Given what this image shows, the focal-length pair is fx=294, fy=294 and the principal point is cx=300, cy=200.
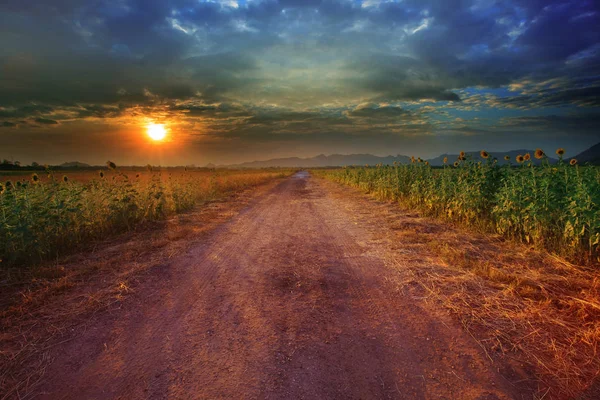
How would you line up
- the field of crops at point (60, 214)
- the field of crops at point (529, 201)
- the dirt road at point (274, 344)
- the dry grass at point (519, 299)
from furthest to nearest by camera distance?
the field of crops at point (60, 214) < the field of crops at point (529, 201) < the dry grass at point (519, 299) < the dirt road at point (274, 344)

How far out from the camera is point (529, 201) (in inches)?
257

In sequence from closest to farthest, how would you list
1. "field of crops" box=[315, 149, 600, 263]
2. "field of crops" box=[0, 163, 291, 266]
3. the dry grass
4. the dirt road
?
the dirt road → the dry grass → "field of crops" box=[315, 149, 600, 263] → "field of crops" box=[0, 163, 291, 266]

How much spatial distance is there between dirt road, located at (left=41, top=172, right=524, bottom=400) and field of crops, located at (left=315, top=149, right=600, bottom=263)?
354cm

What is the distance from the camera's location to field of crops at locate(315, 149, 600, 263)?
541 cm

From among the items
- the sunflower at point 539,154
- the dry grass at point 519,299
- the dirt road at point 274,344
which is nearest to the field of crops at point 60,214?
the dirt road at point 274,344

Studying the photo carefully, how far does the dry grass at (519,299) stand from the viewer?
275cm

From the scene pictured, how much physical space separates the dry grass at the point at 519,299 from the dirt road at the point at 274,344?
13.6 inches

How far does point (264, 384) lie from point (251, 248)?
433cm

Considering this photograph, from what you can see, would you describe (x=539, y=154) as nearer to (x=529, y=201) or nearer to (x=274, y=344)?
(x=529, y=201)

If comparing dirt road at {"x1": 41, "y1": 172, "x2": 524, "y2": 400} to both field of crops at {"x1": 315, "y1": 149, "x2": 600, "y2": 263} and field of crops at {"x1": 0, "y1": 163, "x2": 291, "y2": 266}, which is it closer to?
field of crops at {"x1": 0, "y1": 163, "x2": 291, "y2": 266}

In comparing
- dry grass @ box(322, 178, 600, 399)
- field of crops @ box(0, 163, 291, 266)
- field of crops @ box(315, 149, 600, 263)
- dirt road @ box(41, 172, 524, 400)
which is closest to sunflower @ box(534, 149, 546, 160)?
field of crops @ box(315, 149, 600, 263)

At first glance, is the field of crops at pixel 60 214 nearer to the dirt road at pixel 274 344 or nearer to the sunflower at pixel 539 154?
the dirt road at pixel 274 344

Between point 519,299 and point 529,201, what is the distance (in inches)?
139

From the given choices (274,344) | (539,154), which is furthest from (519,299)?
(539,154)
